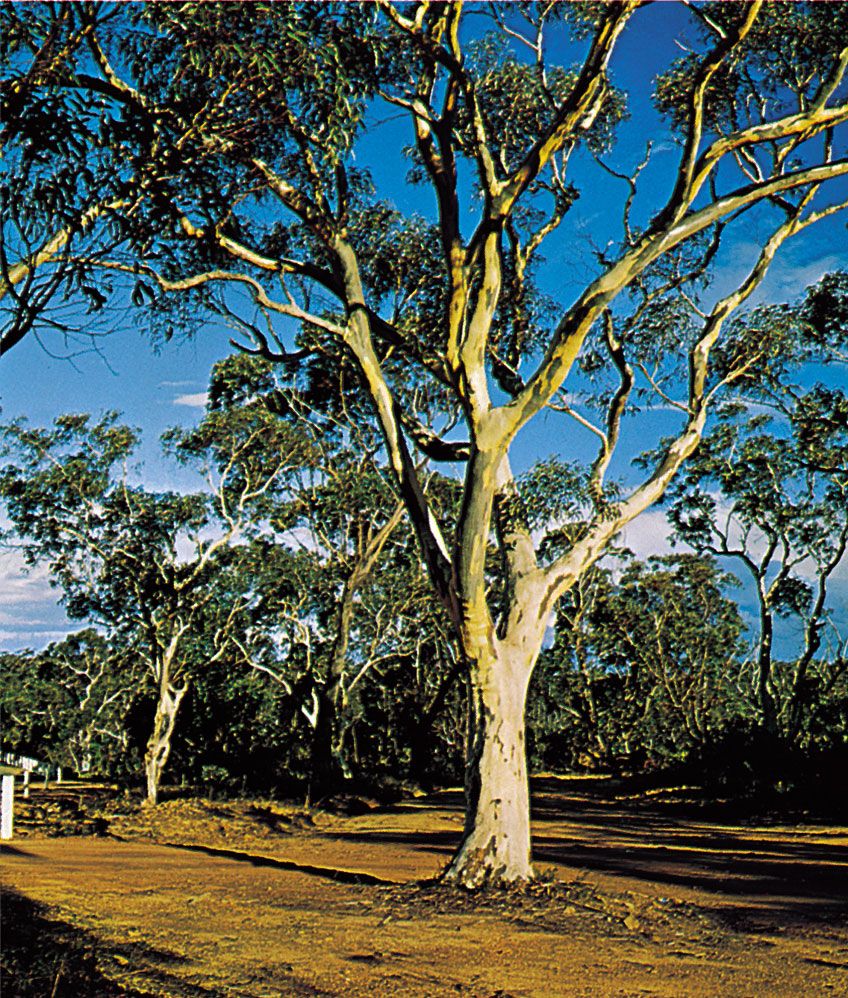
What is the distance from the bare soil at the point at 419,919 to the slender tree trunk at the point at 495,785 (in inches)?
11.7

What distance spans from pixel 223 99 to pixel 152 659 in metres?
19.3

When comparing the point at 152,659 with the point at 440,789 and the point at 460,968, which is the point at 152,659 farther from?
the point at 460,968

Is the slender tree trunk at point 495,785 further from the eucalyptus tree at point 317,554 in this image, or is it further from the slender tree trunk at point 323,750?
the slender tree trunk at point 323,750

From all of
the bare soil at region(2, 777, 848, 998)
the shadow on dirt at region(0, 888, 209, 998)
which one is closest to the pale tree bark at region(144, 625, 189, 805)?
the bare soil at region(2, 777, 848, 998)

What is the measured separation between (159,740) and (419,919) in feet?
52.7

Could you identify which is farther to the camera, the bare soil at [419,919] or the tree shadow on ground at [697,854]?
the tree shadow on ground at [697,854]

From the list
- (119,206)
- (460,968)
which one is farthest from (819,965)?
(119,206)

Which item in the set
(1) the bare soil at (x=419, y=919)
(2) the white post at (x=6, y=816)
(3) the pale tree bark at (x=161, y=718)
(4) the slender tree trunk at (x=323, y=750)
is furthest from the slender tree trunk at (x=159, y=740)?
(1) the bare soil at (x=419, y=919)

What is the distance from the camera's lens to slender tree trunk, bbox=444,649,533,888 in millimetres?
9031

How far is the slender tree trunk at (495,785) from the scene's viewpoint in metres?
9.03

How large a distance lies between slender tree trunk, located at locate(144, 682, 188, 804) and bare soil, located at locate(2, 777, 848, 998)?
22.4 ft

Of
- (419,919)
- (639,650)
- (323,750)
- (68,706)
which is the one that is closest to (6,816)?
(323,750)

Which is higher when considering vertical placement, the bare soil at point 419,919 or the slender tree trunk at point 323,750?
the slender tree trunk at point 323,750

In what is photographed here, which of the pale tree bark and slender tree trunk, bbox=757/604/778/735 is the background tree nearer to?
slender tree trunk, bbox=757/604/778/735
